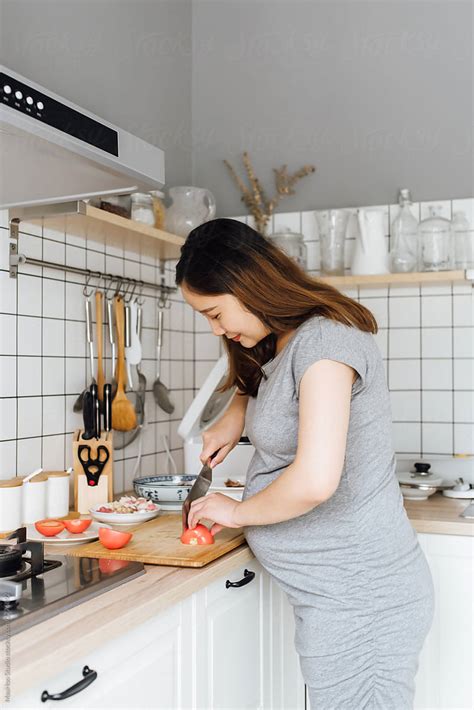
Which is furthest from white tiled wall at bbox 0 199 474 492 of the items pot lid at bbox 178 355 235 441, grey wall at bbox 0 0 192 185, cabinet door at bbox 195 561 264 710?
cabinet door at bbox 195 561 264 710

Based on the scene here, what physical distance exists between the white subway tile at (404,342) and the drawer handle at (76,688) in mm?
1734

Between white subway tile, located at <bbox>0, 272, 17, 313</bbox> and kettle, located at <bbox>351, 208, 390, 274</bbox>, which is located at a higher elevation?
kettle, located at <bbox>351, 208, 390, 274</bbox>

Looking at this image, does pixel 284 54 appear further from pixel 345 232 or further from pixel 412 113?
pixel 345 232

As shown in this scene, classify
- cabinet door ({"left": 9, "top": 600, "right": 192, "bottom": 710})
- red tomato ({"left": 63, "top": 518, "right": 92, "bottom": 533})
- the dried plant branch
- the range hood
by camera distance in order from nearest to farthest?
cabinet door ({"left": 9, "top": 600, "right": 192, "bottom": 710})
the range hood
red tomato ({"left": 63, "top": 518, "right": 92, "bottom": 533})
the dried plant branch

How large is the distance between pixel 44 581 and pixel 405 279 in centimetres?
150

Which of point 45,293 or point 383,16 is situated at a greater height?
point 383,16

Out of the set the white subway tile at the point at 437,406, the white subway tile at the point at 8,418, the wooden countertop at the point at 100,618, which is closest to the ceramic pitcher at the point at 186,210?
the white subway tile at the point at 8,418

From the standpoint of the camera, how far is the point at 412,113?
2592mm

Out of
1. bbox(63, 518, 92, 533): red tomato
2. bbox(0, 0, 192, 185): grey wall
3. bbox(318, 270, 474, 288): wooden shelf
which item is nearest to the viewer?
bbox(63, 518, 92, 533): red tomato

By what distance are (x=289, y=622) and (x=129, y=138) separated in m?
1.22

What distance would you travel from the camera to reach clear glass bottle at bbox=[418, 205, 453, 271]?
2.42 metres

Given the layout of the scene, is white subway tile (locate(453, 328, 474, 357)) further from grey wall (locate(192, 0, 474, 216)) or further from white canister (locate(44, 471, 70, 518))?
white canister (locate(44, 471, 70, 518))

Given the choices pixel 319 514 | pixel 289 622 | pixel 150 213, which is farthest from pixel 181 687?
pixel 150 213

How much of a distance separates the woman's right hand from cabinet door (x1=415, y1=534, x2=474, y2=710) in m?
0.59
